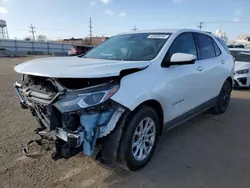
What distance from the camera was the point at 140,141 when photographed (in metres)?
3.05

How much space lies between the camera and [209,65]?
4.46 meters

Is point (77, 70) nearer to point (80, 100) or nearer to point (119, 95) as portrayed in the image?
point (80, 100)

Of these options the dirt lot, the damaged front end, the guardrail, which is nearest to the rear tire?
the dirt lot

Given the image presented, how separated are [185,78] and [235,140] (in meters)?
1.47

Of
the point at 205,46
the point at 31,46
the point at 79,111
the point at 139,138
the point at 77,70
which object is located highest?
the point at 205,46

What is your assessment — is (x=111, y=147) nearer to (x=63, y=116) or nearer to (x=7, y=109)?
(x=63, y=116)

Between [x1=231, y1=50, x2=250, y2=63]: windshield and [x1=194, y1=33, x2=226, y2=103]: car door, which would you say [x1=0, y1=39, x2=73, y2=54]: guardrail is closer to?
[x1=231, y1=50, x2=250, y2=63]: windshield

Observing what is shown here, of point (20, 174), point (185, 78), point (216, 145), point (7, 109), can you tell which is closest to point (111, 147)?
point (20, 174)

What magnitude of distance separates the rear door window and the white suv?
14.3 inches

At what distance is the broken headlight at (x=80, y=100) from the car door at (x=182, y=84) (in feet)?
3.40

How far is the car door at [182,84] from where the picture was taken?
3.30 meters

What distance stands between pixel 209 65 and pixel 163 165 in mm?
2222

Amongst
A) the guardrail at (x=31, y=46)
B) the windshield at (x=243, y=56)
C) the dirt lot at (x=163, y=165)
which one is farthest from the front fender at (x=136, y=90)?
the guardrail at (x=31, y=46)

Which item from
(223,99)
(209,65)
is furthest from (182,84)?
(223,99)
